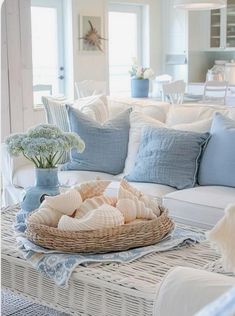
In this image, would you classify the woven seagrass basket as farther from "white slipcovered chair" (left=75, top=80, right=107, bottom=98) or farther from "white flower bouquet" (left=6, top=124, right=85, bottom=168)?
"white slipcovered chair" (left=75, top=80, right=107, bottom=98)

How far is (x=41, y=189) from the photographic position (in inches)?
96.8

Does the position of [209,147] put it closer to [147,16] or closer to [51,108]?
[51,108]

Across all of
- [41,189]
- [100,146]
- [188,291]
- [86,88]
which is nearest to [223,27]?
[86,88]

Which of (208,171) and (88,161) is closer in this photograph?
(208,171)

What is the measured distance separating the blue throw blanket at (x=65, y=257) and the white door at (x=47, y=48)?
16.2 ft

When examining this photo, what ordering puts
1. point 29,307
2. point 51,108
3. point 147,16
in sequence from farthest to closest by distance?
1. point 147,16
2. point 51,108
3. point 29,307

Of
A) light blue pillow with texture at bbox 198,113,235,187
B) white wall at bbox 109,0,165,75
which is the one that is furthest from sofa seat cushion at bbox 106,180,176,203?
white wall at bbox 109,0,165,75

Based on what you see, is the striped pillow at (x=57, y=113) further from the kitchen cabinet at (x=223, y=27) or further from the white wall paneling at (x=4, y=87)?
the kitchen cabinet at (x=223, y=27)

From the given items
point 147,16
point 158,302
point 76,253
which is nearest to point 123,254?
point 76,253

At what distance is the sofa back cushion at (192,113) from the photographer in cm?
354

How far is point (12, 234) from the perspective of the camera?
2334 millimetres

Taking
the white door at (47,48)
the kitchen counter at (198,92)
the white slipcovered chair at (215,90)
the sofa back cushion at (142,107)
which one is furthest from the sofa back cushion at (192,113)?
the white door at (47,48)

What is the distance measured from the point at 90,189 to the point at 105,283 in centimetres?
54

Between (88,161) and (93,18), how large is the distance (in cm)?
433
